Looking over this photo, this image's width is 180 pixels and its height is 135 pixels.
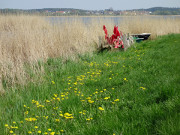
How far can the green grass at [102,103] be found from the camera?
240cm

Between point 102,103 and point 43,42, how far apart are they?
426cm

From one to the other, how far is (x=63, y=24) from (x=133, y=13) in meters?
6.65

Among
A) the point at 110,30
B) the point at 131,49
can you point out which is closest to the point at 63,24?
the point at 110,30

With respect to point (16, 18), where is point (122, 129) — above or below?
below

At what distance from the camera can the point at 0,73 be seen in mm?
4617

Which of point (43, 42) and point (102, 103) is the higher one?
point (43, 42)

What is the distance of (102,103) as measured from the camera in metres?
3.28

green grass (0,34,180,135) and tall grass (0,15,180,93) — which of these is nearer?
green grass (0,34,180,135)

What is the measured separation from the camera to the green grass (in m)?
2.40

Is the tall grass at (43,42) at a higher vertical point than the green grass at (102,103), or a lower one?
higher

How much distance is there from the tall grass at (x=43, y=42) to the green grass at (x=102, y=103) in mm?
630

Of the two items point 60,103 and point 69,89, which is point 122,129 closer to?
point 60,103

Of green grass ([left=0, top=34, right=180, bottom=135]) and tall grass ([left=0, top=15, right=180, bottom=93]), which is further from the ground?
tall grass ([left=0, top=15, right=180, bottom=93])

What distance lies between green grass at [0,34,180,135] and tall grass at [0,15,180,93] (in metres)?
0.63
